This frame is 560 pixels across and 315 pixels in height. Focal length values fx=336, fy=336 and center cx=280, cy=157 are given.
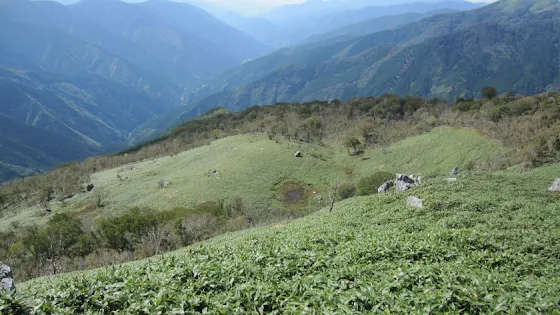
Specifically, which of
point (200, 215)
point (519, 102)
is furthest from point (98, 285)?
point (519, 102)

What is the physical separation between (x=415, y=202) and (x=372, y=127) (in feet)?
328

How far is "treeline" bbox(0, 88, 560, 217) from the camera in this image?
79.6 meters

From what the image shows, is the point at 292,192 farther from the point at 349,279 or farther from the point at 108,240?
the point at 349,279

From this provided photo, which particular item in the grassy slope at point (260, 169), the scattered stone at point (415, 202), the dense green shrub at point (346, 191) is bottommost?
the dense green shrub at point (346, 191)

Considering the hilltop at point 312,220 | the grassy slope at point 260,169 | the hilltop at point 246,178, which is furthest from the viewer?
the grassy slope at point 260,169

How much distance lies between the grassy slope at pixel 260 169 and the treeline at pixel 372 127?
8.20 meters

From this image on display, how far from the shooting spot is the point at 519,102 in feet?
369

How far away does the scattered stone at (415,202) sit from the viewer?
27600 mm

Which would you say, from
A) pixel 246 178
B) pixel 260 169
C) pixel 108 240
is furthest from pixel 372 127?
pixel 108 240

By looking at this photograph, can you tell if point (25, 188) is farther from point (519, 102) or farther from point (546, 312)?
point (519, 102)

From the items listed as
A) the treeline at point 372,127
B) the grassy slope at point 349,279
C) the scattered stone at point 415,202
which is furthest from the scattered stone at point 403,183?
the grassy slope at point 349,279

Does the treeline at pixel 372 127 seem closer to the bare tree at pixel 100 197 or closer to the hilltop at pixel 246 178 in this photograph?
the hilltop at pixel 246 178

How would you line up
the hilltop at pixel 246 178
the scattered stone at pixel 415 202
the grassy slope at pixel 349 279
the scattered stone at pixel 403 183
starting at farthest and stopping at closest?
the hilltop at pixel 246 178 → the scattered stone at pixel 403 183 → the scattered stone at pixel 415 202 → the grassy slope at pixel 349 279

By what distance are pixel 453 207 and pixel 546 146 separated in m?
50.9
